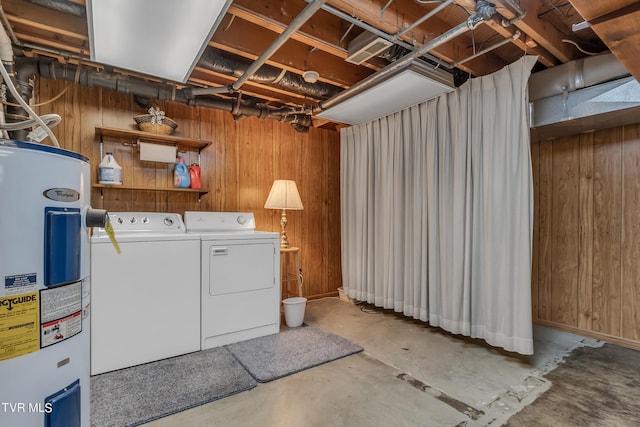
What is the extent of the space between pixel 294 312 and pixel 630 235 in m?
2.99

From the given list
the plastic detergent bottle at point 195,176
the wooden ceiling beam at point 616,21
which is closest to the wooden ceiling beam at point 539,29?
the wooden ceiling beam at point 616,21

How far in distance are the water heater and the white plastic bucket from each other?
2.15m

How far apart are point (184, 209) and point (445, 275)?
8.52 feet

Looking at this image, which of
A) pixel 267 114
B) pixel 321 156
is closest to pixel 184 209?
pixel 267 114

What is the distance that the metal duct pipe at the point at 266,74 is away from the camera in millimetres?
2457

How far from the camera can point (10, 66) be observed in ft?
6.66

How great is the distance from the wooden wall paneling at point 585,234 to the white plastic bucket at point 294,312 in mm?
2588

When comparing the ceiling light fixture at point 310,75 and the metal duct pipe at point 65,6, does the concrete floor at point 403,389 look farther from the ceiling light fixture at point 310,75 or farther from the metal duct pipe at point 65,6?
the metal duct pipe at point 65,6

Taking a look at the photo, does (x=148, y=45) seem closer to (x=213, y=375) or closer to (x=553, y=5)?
(x=213, y=375)

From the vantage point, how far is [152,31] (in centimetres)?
182

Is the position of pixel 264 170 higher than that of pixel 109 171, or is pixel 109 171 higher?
pixel 264 170

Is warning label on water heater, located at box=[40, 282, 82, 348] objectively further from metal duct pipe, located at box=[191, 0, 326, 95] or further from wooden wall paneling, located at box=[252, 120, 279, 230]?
wooden wall paneling, located at box=[252, 120, 279, 230]

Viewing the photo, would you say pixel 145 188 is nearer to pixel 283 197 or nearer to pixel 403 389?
pixel 283 197
